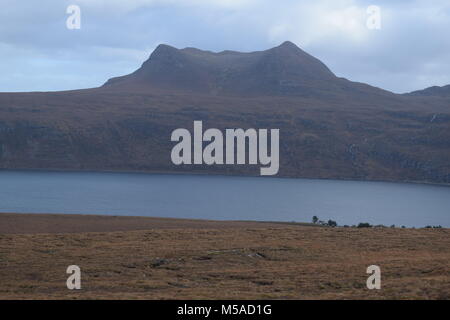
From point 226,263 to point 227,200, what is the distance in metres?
70.0

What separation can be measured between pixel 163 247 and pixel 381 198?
86.5 meters

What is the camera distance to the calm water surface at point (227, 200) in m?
80.7

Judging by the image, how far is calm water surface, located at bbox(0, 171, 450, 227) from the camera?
80688 millimetres

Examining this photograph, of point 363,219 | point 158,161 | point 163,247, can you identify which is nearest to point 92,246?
point 163,247

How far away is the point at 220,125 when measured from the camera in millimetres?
192750

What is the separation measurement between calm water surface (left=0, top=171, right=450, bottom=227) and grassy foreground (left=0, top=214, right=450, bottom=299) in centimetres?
3738

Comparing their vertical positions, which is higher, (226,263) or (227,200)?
(227,200)

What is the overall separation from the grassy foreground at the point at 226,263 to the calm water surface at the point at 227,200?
3738cm

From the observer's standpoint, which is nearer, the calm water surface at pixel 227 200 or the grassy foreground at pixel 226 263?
the grassy foreground at pixel 226 263

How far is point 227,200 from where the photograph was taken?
3890 inches

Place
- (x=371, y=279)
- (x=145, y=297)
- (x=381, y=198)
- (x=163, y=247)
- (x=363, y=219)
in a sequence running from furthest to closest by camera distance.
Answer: (x=381, y=198)
(x=363, y=219)
(x=163, y=247)
(x=371, y=279)
(x=145, y=297)

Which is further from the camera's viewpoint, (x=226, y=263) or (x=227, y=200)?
(x=227, y=200)

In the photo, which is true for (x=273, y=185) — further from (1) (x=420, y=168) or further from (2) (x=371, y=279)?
(2) (x=371, y=279)

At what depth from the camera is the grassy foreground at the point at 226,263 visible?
21.1 meters
